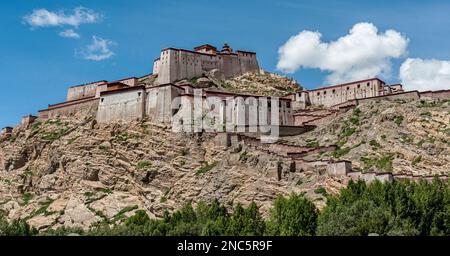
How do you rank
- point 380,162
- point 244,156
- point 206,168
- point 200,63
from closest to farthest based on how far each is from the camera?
point 380,162
point 244,156
point 206,168
point 200,63

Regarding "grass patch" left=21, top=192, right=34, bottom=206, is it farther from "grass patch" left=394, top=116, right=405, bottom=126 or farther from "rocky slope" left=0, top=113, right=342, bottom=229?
"grass patch" left=394, top=116, right=405, bottom=126

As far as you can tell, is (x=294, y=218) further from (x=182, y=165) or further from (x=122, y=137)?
(x=122, y=137)

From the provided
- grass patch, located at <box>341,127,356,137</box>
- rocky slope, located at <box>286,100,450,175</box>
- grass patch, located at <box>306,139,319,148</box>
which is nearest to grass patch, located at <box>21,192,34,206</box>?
rocky slope, located at <box>286,100,450,175</box>

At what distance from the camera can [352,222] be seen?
34500 mm

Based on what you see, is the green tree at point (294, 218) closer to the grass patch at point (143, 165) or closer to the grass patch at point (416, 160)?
the grass patch at point (416, 160)

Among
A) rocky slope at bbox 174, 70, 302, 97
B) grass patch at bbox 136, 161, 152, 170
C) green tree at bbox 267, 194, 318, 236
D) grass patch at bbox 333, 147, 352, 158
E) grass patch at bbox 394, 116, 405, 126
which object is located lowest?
green tree at bbox 267, 194, 318, 236

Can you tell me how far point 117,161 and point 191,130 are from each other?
25.4 ft

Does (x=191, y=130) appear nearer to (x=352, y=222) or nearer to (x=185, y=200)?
(x=185, y=200)

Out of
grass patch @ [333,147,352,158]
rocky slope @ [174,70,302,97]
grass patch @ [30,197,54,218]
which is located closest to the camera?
grass patch @ [333,147,352,158]

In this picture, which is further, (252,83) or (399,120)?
(252,83)

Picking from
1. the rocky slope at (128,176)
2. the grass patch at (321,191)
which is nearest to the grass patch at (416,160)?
the rocky slope at (128,176)

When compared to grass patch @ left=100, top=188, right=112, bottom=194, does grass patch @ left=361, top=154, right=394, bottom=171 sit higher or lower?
higher

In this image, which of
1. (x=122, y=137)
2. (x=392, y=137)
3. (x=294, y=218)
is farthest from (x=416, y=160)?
(x=122, y=137)
